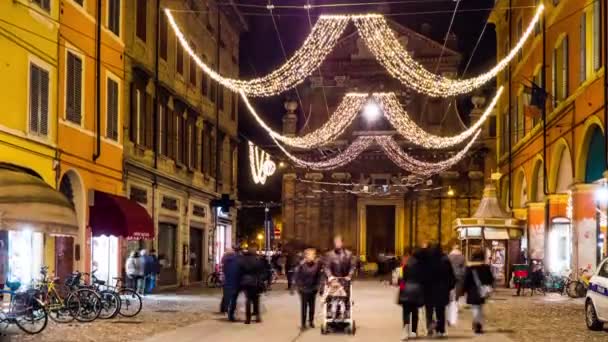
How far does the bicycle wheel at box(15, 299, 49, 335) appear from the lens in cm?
1622

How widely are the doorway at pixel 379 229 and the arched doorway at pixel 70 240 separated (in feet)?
125

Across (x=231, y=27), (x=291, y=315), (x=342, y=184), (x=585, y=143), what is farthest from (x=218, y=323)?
(x=342, y=184)

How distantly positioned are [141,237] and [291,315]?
749 cm

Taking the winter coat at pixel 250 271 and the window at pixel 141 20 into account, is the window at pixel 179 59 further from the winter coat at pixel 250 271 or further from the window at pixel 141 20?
the winter coat at pixel 250 271

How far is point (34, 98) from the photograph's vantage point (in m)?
20.9

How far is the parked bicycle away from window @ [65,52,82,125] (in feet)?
25.3

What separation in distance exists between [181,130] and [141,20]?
6632 mm

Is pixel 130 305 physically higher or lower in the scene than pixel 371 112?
lower

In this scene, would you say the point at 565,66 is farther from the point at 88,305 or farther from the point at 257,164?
the point at 88,305

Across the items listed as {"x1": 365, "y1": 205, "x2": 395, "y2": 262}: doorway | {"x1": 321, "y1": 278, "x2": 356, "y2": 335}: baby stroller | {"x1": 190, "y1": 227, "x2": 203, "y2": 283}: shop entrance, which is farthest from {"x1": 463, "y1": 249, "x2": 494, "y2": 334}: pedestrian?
{"x1": 365, "y1": 205, "x2": 395, "y2": 262}: doorway

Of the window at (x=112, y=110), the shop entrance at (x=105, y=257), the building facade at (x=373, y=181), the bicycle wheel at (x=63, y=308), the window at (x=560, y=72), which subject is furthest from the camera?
the building facade at (x=373, y=181)

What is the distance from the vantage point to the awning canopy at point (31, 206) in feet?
56.0

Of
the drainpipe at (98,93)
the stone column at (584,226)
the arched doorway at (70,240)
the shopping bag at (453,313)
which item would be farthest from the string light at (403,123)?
the shopping bag at (453,313)

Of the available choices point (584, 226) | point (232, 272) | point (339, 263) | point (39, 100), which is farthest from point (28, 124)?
point (584, 226)
